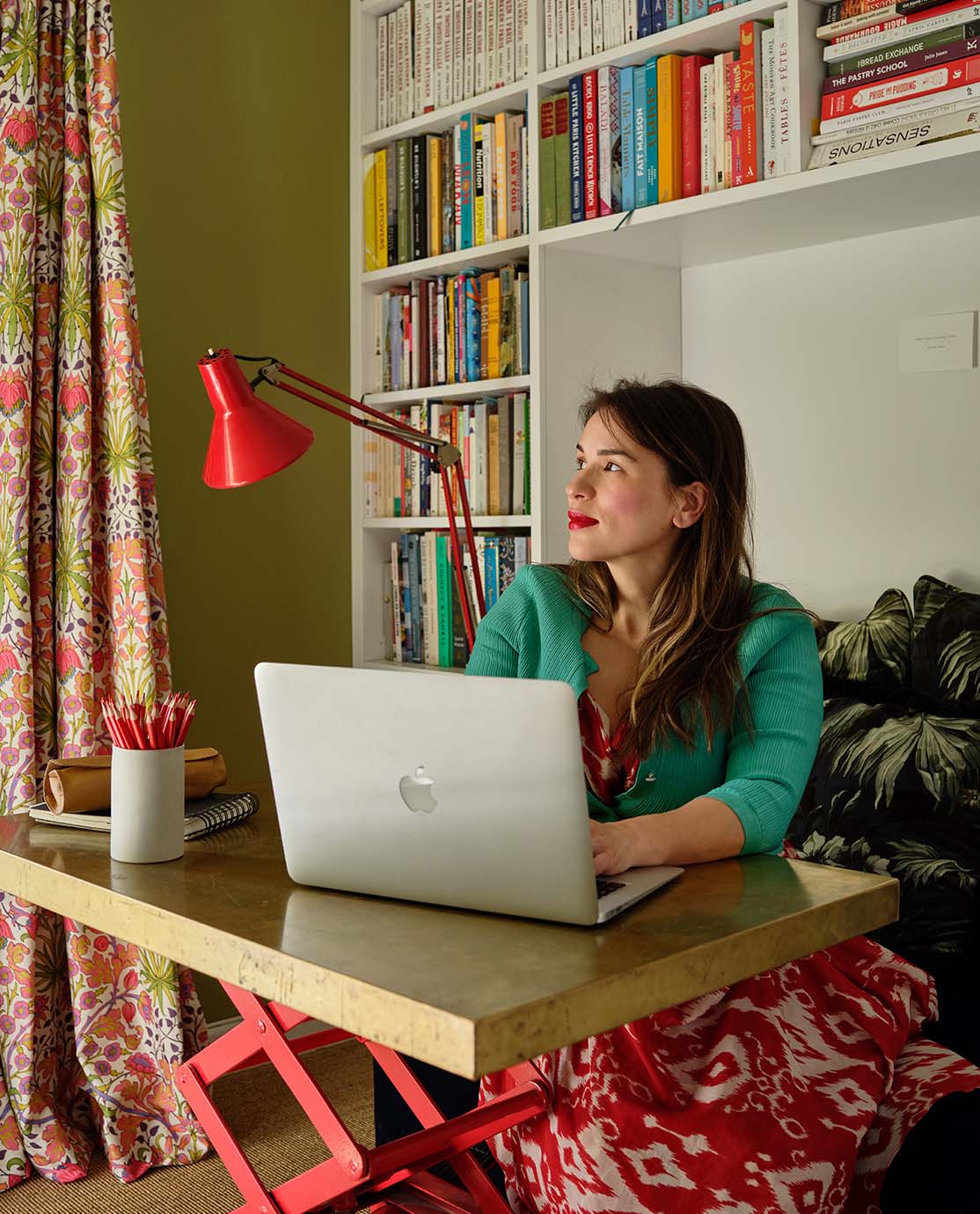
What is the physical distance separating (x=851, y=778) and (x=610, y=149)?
130 centimetres

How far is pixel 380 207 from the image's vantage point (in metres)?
3.11

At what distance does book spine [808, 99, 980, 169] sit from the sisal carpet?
6.55 ft

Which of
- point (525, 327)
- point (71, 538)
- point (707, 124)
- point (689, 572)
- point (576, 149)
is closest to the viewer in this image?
point (689, 572)

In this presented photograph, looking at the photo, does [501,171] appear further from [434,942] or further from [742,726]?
[434,942]

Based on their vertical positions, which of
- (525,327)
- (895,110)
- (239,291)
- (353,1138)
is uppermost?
(895,110)

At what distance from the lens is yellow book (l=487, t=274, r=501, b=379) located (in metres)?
2.83

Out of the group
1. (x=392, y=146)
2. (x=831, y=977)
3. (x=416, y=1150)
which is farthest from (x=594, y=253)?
(x=416, y=1150)

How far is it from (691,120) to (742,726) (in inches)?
50.3

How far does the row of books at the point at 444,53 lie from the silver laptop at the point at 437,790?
1956 millimetres

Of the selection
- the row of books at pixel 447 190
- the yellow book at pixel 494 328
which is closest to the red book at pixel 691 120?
the row of books at pixel 447 190

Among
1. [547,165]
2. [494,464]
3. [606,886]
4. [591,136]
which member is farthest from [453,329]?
[606,886]

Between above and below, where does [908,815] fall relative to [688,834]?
below

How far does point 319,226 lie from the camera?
10.3 ft

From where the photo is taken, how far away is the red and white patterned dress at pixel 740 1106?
1.30 meters
